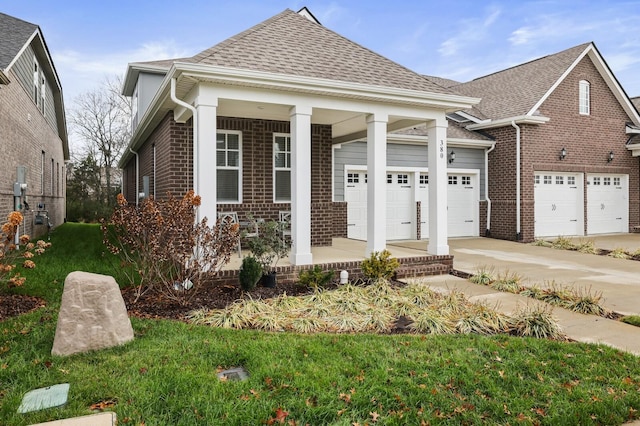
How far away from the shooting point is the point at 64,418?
112 inches

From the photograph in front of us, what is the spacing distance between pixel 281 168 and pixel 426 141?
18.7 ft

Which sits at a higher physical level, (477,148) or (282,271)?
(477,148)

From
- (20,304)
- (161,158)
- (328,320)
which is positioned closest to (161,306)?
(20,304)

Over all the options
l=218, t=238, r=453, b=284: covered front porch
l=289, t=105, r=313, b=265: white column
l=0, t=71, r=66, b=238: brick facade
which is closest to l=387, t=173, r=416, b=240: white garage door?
l=218, t=238, r=453, b=284: covered front porch

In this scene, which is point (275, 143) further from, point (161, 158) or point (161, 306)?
point (161, 306)

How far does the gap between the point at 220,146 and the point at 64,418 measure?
7.00 meters

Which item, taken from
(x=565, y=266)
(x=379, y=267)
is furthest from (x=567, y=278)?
(x=379, y=267)

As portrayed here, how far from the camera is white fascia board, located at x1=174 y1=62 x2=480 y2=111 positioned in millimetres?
6426

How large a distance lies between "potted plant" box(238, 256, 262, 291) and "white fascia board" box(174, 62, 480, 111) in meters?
2.67

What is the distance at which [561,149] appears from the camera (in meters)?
14.4

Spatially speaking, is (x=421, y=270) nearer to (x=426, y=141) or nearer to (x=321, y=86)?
(x=321, y=86)

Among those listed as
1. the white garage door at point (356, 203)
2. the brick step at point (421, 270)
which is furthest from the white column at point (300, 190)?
the white garage door at point (356, 203)

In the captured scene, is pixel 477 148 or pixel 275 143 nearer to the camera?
pixel 275 143

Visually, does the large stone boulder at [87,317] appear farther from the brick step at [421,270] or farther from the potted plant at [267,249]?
the brick step at [421,270]
